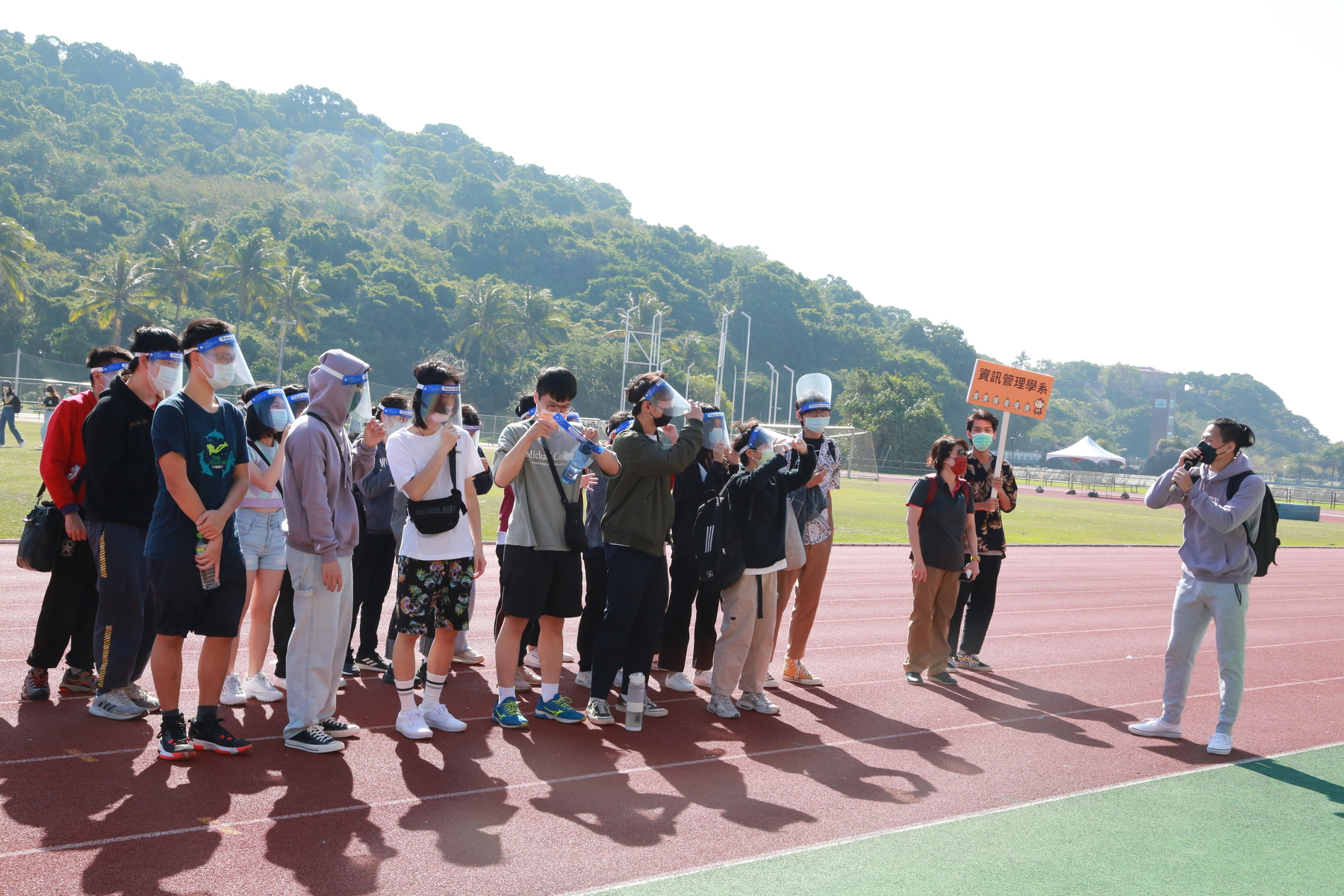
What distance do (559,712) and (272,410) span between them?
2462 mm

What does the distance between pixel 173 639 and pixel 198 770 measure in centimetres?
64

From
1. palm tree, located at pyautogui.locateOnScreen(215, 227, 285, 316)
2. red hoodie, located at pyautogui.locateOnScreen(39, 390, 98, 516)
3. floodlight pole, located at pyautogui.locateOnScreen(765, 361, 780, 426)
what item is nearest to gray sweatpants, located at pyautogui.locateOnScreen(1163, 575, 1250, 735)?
red hoodie, located at pyautogui.locateOnScreen(39, 390, 98, 516)

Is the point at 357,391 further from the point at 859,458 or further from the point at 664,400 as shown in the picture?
the point at 859,458

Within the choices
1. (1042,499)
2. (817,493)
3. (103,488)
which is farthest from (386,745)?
(1042,499)

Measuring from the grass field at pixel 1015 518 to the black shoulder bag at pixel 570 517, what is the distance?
8106 millimetres

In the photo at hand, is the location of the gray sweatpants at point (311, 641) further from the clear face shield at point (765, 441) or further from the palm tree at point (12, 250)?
the palm tree at point (12, 250)

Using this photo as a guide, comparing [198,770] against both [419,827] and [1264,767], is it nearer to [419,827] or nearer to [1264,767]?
[419,827]

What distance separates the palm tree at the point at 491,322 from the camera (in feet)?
264

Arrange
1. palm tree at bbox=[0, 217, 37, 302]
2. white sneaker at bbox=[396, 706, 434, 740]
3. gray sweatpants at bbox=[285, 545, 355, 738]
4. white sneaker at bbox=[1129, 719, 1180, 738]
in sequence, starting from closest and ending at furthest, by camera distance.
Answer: gray sweatpants at bbox=[285, 545, 355, 738]
white sneaker at bbox=[396, 706, 434, 740]
white sneaker at bbox=[1129, 719, 1180, 738]
palm tree at bbox=[0, 217, 37, 302]

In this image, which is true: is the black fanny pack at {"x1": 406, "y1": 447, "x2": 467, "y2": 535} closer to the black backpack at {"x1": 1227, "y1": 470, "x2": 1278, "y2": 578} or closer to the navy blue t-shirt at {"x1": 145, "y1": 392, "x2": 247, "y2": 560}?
the navy blue t-shirt at {"x1": 145, "y1": 392, "x2": 247, "y2": 560}

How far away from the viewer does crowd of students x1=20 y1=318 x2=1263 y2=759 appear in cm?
488

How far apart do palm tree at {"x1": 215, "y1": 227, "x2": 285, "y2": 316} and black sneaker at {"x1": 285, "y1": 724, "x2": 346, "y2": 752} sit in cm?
7030

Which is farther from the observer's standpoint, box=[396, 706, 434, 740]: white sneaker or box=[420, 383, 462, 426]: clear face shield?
box=[396, 706, 434, 740]: white sneaker

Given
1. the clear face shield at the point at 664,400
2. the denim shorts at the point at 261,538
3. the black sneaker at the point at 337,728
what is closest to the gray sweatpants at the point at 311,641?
the black sneaker at the point at 337,728
